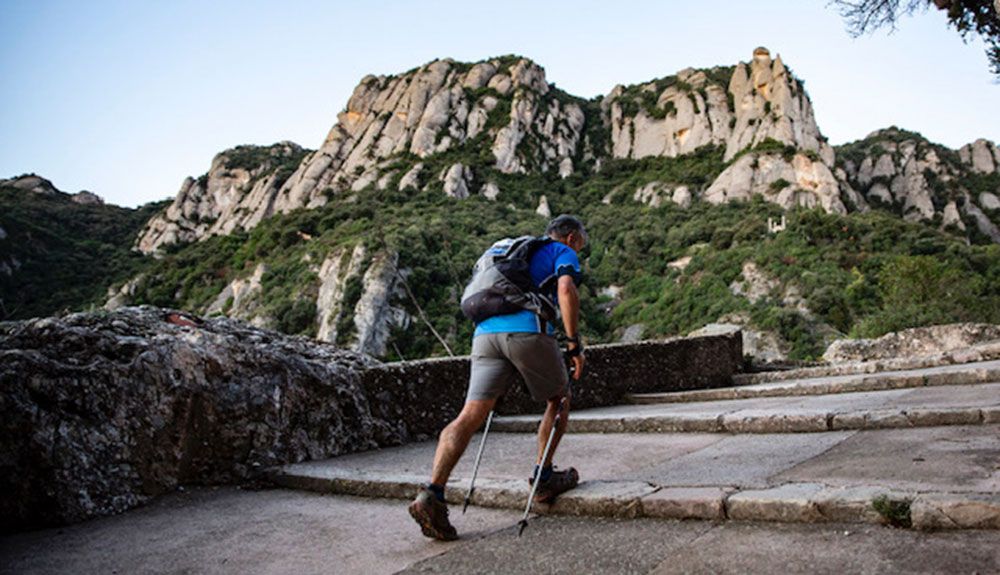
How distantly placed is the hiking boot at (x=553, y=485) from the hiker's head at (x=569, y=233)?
4.22ft

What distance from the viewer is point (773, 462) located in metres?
3.44

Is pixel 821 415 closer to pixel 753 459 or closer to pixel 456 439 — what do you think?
pixel 753 459

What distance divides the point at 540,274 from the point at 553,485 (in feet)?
3.75

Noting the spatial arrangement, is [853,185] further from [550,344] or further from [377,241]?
[550,344]

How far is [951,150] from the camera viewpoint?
108 m

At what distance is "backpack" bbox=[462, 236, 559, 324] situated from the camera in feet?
10.2

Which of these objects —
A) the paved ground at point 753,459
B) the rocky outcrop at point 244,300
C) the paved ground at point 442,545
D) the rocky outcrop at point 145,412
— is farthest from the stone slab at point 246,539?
the rocky outcrop at point 244,300

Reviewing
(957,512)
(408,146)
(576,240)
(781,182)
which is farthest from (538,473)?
(408,146)

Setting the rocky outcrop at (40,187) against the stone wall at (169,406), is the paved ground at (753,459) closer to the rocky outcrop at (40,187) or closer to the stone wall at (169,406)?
the stone wall at (169,406)

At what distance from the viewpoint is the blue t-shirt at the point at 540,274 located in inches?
122

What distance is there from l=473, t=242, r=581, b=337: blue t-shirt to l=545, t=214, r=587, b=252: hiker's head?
0.09 meters

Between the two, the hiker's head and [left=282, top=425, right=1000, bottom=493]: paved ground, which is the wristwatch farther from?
[left=282, top=425, right=1000, bottom=493]: paved ground

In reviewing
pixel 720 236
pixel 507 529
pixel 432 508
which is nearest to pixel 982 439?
pixel 507 529

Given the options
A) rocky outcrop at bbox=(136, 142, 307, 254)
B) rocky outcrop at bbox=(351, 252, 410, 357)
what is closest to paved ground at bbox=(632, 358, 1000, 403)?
rocky outcrop at bbox=(351, 252, 410, 357)
